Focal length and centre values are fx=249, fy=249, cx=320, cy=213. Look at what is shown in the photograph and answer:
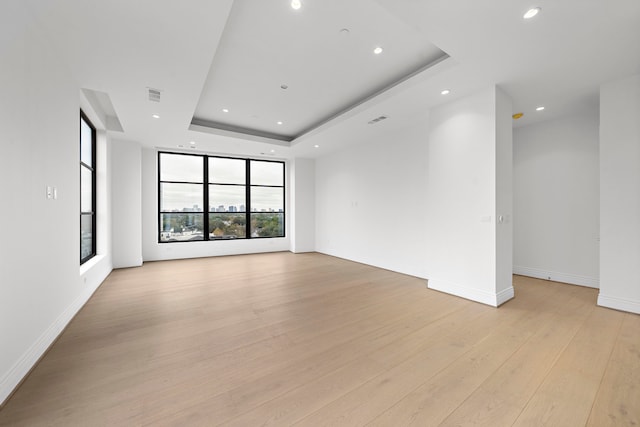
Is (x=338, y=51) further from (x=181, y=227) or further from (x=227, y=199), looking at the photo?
(x=181, y=227)

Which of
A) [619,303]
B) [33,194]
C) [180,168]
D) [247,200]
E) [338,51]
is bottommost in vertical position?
[619,303]

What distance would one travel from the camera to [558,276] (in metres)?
4.55

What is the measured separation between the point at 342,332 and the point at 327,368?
0.64 m

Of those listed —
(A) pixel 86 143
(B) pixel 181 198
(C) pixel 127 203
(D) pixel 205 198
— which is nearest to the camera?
(A) pixel 86 143

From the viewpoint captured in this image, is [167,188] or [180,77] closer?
[180,77]

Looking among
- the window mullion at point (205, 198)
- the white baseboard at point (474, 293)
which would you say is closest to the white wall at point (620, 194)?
the white baseboard at point (474, 293)

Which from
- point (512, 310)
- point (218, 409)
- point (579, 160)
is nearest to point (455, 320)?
point (512, 310)

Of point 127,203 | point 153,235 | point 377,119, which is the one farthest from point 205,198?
point 377,119

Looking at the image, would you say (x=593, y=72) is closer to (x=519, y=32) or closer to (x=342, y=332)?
(x=519, y=32)

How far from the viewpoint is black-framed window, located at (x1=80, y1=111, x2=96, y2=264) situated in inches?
166

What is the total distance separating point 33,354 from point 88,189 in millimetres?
3516

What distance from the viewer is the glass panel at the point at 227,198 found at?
7293 mm

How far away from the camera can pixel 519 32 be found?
238cm

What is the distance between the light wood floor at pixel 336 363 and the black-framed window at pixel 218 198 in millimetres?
3312
